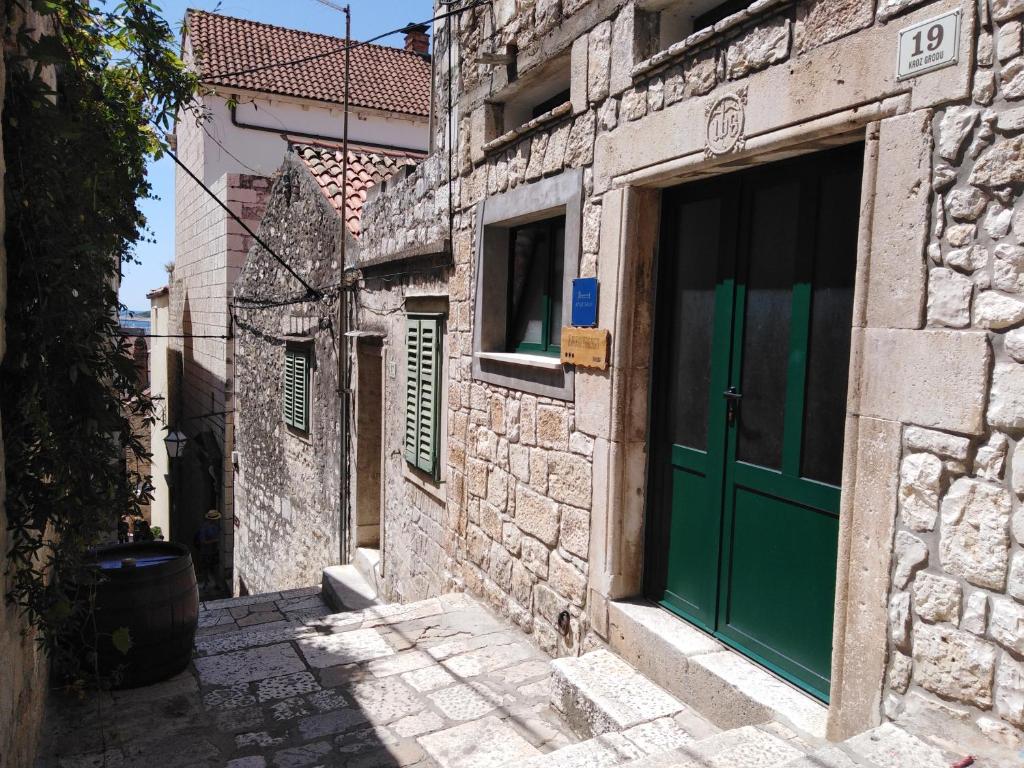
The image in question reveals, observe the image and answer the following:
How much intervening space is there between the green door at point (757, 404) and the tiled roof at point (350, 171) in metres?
5.17

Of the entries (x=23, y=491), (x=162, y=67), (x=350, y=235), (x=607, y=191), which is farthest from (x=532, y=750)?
(x=350, y=235)

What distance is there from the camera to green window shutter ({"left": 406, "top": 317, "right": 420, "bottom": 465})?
603 centimetres

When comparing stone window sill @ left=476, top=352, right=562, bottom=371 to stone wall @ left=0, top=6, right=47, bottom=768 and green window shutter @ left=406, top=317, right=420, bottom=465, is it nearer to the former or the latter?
green window shutter @ left=406, top=317, right=420, bottom=465

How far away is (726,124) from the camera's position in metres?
2.87

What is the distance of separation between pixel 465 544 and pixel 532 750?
6.60 ft

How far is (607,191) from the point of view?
3553 mm

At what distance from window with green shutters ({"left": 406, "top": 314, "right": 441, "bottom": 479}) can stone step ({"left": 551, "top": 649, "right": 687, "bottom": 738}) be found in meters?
2.47

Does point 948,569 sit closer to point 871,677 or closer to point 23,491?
point 871,677

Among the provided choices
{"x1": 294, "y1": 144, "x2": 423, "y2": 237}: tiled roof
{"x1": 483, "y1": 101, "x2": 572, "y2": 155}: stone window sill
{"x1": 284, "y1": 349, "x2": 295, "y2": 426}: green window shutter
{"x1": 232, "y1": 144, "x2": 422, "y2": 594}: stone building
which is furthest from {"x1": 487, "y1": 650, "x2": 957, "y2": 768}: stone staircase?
{"x1": 284, "y1": 349, "x2": 295, "y2": 426}: green window shutter

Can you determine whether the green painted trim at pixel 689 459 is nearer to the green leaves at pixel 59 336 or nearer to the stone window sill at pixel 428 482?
the green leaves at pixel 59 336

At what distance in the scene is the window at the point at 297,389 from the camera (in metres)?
8.91

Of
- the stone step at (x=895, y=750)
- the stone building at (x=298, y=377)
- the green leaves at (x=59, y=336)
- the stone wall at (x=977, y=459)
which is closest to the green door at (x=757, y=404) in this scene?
the stone wall at (x=977, y=459)

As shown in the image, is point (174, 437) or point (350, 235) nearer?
point (350, 235)

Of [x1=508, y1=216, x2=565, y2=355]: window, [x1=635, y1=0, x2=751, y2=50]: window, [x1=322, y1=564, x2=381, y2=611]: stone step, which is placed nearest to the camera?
[x1=635, y1=0, x2=751, y2=50]: window
